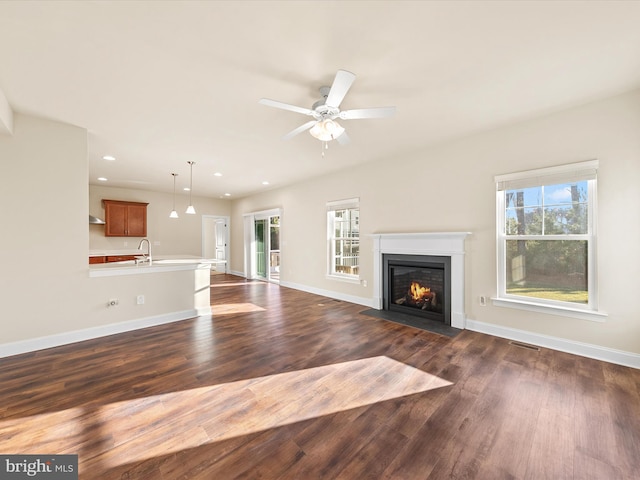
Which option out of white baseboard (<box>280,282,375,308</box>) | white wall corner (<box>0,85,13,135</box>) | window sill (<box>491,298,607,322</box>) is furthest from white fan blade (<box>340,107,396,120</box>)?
white baseboard (<box>280,282,375,308</box>)

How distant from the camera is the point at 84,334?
3.35m

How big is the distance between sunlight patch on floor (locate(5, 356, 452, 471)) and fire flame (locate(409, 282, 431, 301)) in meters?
1.94

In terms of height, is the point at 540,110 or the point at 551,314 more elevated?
the point at 540,110

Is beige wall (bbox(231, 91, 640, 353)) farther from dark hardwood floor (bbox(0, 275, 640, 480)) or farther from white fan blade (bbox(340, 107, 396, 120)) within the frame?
white fan blade (bbox(340, 107, 396, 120))

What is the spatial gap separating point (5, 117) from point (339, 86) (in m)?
3.31

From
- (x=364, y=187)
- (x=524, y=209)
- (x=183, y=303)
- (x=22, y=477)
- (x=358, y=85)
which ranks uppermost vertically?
(x=358, y=85)

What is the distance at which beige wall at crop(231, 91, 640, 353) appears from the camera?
8.74 feet

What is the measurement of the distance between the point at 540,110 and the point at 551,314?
7.67 feet

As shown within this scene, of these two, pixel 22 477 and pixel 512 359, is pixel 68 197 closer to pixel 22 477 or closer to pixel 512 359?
pixel 22 477

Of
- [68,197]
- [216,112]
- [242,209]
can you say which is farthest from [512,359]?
[242,209]

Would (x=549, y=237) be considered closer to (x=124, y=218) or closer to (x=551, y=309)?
(x=551, y=309)

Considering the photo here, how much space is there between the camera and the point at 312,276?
630 centimetres

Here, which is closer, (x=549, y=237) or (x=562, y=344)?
(x=562, y=344)

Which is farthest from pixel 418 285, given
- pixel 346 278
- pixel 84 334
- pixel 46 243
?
pixel 46 243
